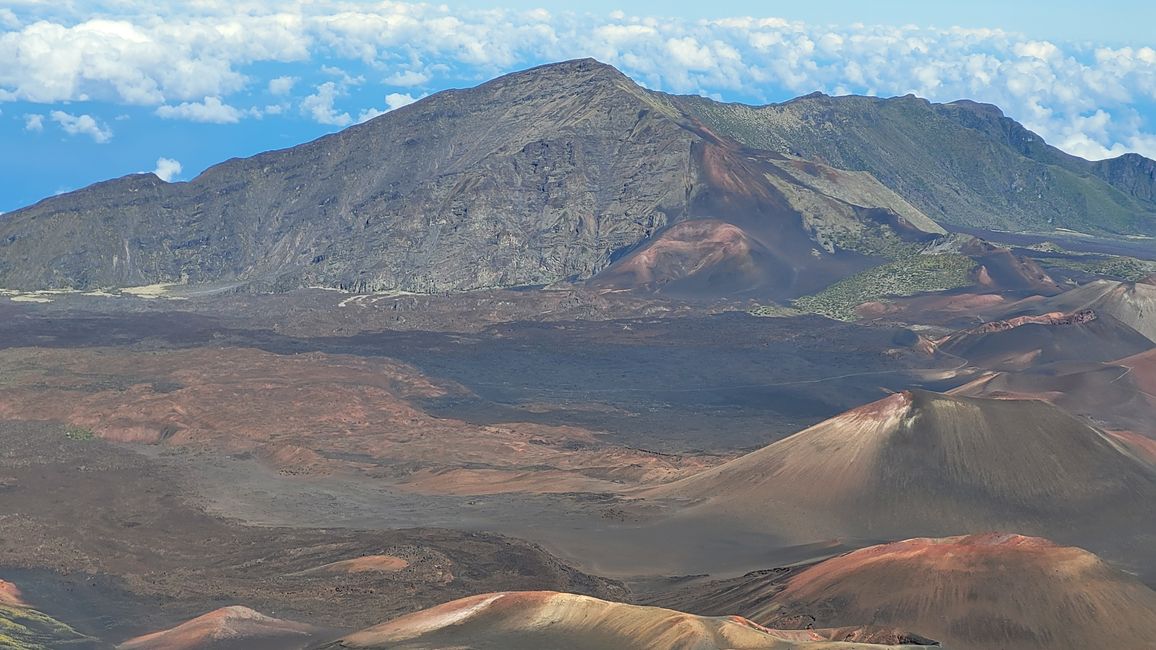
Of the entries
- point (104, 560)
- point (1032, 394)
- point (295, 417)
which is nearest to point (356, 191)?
point (295, 417)

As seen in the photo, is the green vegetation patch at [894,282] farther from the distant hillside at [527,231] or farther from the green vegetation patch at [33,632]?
the green vegetation patch at [33,632]

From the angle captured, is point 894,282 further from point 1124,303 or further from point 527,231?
point 527,231

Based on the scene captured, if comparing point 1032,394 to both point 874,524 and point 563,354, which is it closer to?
point 874,524

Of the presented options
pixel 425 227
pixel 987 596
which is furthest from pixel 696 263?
pixel 987 596

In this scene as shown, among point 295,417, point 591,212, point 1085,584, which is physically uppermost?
point 591,212

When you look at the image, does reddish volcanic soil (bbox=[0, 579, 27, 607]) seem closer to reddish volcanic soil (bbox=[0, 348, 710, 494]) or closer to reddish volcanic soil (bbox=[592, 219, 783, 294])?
reddish volcanic soil (bbox=[0, 348, 710, 494])

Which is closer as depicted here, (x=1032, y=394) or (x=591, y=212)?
(x=1032, y=394)

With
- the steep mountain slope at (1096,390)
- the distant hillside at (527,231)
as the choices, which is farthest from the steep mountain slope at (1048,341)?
the distant hillside at (527,231)
